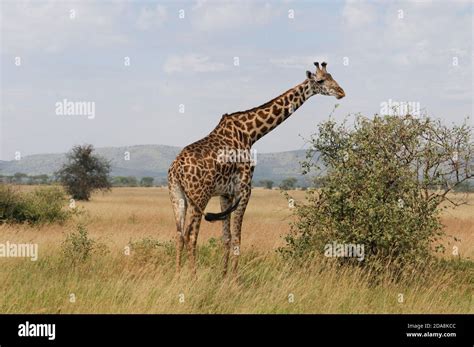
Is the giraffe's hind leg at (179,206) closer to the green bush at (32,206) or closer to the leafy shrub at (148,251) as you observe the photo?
the leafy shrub at (148,251)

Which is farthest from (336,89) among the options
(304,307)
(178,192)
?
(304,307)

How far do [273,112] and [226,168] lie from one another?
213 cm

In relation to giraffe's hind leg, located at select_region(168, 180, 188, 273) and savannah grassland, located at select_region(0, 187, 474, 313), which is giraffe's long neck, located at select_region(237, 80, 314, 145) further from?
savannah grassland, located at select_region(0, 187, 474, 313)

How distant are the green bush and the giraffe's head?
543 inches

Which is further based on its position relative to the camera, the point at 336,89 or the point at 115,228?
the point at 115,228

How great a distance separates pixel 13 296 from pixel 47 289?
1.94 ft

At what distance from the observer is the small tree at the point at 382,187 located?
12.8m

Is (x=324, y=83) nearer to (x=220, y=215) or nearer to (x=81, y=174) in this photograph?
(x=220, y=215)

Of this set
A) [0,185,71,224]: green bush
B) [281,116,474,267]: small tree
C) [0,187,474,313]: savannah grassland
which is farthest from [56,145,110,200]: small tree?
[281,116,474,267]: small tree

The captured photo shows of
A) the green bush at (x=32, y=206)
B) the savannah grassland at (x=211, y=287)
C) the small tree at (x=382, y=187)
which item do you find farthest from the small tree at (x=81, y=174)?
the small tree at (x=382, y=187)

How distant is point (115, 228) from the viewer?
78.7 ft

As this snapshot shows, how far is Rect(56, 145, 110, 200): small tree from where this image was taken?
1875 inches

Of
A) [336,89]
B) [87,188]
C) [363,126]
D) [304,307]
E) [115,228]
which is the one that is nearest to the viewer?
[304,307]
